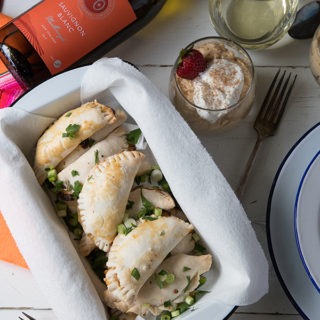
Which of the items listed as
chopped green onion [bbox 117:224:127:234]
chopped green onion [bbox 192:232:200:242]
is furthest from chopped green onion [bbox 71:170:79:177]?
chopped green onion [bbox 192:232:200:242]

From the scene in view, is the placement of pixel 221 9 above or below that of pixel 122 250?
above

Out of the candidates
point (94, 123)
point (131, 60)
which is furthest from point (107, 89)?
point (131, 60)

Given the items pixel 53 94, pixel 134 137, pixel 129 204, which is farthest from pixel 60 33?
pixel 129 204

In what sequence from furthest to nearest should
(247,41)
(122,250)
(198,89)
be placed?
(247,41), (198,89), (122,250)

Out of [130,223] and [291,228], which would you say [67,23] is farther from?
[291,228]

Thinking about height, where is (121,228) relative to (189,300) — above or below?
above

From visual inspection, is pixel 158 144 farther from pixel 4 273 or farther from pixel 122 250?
pixel 4 273

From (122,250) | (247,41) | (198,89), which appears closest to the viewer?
(122,250)
